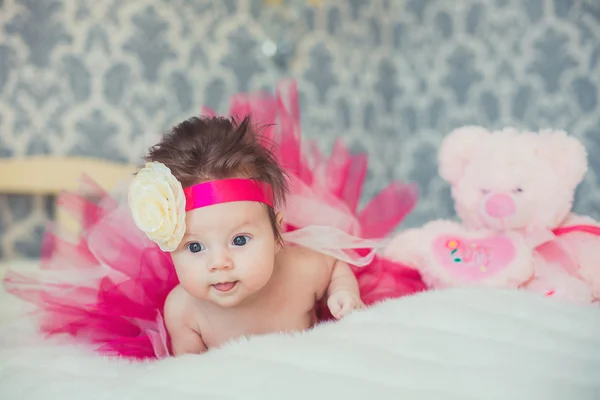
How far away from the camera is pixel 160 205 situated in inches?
30.1

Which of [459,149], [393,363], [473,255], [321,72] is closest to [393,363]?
[393,363]

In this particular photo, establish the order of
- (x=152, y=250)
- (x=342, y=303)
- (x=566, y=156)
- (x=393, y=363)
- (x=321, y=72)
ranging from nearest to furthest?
1. (x=393, y=363)
2. (x=342, y=303)
3. (x=152, y=250)
4. (x=566, y=156)
5. (x=321, y=72)

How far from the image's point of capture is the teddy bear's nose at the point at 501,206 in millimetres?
1106

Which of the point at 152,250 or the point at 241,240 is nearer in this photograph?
the point at 241,240

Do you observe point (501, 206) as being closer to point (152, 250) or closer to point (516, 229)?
point (516, 229)

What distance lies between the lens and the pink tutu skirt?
97cm

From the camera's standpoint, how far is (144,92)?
2.45 meters

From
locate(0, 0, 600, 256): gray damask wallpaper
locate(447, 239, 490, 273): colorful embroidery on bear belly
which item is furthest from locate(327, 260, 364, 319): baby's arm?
locate(0, 0, 600, 256): gray damask wallpaper

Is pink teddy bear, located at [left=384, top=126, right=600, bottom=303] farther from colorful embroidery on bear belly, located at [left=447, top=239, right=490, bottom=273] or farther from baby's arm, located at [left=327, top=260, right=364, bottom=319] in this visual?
baby's arm, located at [left=327, top=260, right=364, bottom=319]

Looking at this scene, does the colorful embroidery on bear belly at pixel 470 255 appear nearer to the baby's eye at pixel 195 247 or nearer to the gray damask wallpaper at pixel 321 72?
the baby's eye at pixel 195 247

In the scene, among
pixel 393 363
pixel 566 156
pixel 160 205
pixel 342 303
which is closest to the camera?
pixel 393 363

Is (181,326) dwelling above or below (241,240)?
below

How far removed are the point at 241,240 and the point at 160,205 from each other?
0.42 ft

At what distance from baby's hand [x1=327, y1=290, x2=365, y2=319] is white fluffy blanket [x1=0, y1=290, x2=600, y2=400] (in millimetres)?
111
